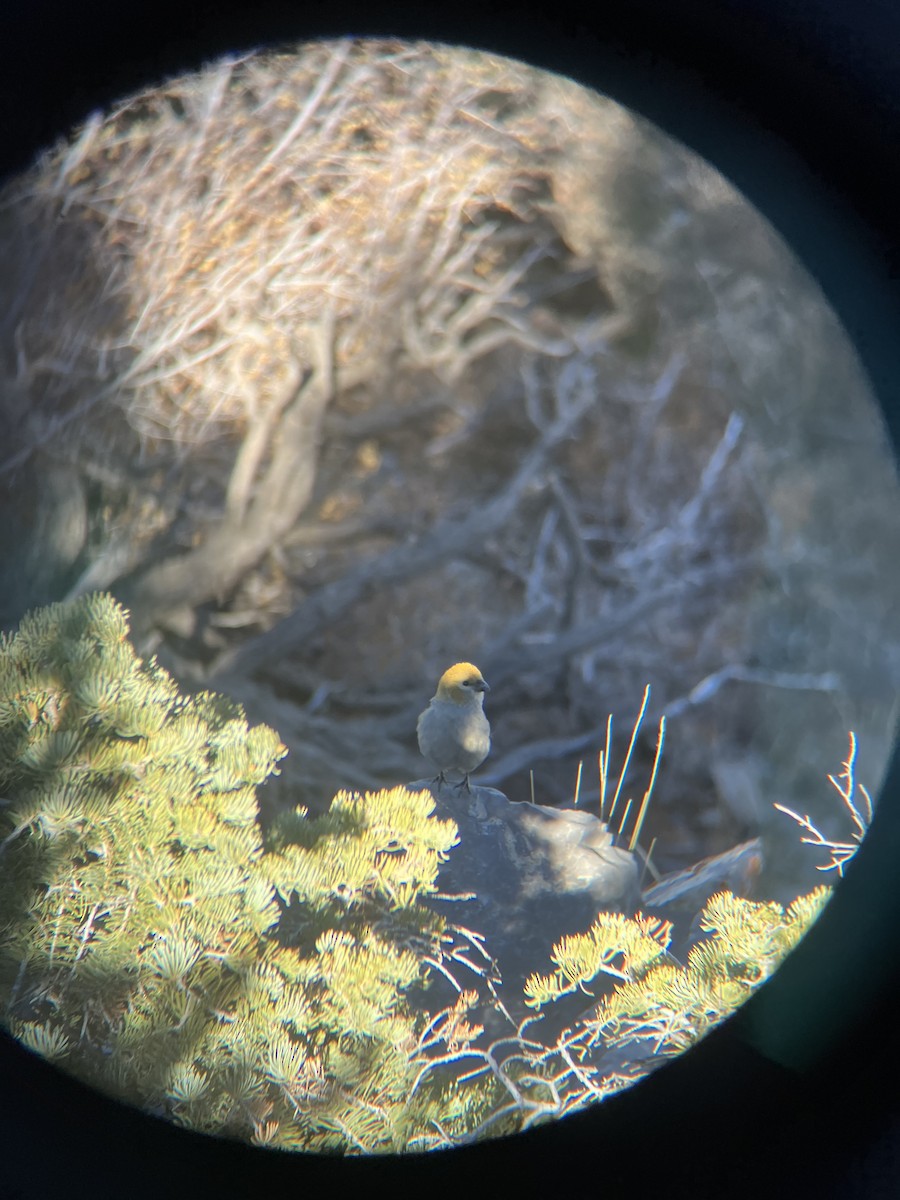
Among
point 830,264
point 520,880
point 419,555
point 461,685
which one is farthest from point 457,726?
point 830,264

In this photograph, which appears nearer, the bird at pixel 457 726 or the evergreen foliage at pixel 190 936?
the evergreen foliage at pixel 190 936

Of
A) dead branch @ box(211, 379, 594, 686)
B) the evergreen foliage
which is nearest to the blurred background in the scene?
dead branch @ box(211, 379, 594, 686)

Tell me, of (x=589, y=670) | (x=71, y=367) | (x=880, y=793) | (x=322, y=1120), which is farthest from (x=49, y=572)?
(x=880, y=793)

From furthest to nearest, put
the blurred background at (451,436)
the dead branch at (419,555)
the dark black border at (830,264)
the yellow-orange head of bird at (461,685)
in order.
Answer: the dead branch at (419,555), the yellow-orange head of bird at (461,685), the blurred background at (451,436), the dark black border at (830,264)

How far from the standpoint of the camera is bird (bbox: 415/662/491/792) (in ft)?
4.35

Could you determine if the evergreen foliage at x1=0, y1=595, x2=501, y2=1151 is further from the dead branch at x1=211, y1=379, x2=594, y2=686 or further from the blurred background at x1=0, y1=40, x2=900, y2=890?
the dead branch at x1=211, y1=379, x2=594, y2=686

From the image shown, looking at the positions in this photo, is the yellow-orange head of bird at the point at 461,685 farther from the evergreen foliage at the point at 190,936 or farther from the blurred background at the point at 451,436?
the evergreen foliage at the point at 190,936

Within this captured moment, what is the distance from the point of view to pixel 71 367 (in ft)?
4.58

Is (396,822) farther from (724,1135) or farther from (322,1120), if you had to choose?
(724,1135)

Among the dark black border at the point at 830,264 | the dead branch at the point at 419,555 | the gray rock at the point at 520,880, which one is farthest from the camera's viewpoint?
the dead branch at the point at 419,555

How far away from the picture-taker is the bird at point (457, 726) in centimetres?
133

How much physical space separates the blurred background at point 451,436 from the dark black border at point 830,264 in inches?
6.1

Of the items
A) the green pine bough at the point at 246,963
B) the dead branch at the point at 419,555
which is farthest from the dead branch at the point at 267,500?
the green pine bough at the point at 246,963

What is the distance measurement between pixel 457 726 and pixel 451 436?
26.5 inches
